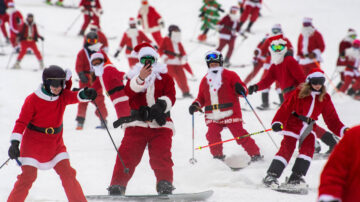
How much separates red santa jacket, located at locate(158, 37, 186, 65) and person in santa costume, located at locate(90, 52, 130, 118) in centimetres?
272

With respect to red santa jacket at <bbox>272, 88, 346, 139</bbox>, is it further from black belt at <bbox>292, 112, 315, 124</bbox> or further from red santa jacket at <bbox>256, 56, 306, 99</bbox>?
red santa jacket at <bbox>256, 56, 306, 99</bbox>

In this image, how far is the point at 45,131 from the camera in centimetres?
442

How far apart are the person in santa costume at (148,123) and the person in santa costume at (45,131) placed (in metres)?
0.56

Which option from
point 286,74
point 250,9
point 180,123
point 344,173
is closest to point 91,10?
point 250,9

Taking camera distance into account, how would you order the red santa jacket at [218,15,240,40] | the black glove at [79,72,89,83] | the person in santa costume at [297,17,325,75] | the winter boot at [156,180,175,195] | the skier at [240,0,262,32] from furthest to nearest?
the skier at [240,0,262,32] < the red santa jacket at [218,15,240,40] < the person in santa costume at [297,17,325,75] < the black glove at [79,72,89,83] < the winter boot at [156,180,175,195]

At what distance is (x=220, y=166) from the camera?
6207 mm

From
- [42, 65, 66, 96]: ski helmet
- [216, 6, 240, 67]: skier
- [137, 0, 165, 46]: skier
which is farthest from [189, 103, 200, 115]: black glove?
[137, 0, 165, 46]: skier

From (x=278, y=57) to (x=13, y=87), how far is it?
21.2 feet

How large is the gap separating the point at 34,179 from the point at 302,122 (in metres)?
2.87

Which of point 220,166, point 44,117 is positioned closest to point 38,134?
point 44,117

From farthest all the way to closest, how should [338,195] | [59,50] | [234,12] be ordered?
[59,50], [234,12], [338,195]

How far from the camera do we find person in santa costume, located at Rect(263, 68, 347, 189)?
512cm

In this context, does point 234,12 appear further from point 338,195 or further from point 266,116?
point 338,195

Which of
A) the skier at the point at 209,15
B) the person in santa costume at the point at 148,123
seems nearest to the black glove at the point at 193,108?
the person in santa costume at the point at 148,123
